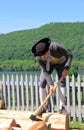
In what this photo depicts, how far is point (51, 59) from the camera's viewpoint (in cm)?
667

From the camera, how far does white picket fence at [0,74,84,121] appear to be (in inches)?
381

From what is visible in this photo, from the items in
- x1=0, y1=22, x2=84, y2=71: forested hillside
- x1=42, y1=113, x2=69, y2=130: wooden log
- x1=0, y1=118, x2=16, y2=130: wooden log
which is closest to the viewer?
x1=0, y1=118, x2=16, y2=130: wooden log

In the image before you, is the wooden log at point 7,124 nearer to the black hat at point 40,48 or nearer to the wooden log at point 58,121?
the wooden log at point 58,121

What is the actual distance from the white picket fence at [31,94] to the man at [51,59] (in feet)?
8.02

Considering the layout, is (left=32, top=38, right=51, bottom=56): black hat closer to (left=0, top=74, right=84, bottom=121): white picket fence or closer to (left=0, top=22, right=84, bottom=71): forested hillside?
(left=0, top=74, right=84, bottom=121): white picket fence

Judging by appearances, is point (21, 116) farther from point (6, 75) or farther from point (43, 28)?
point (43, 28)

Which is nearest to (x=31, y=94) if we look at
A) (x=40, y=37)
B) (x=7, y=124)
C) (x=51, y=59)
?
(x=51, y=59)

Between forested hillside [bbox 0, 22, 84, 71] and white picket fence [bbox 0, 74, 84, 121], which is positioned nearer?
white picket fence [bbox 0, 74, 84, 121]

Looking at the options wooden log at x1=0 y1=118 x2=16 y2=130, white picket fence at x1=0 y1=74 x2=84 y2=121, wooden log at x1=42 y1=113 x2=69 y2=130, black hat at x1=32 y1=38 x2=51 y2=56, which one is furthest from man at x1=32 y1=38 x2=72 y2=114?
white picket fence at x1=0 y1=74 x2=84 y2=121

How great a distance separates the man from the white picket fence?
2.44m

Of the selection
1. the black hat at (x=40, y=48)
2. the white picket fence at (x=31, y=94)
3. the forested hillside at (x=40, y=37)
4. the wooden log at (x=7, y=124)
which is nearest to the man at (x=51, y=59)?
the black hat at (x=40, y=48)

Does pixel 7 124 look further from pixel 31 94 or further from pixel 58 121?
pixel 31 94

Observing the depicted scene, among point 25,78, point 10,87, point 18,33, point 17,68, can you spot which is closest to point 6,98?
point 10,87

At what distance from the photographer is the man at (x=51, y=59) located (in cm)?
644
